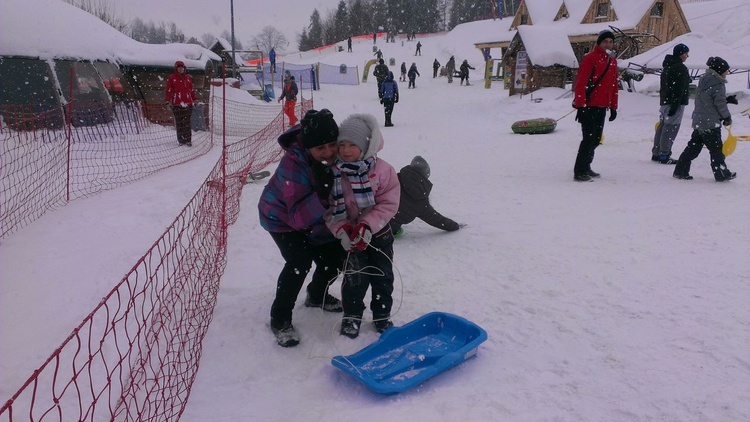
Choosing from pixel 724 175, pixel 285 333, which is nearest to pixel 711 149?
pixel 724 175

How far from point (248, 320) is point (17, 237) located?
3.05 m

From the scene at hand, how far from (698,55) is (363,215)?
1749 cm

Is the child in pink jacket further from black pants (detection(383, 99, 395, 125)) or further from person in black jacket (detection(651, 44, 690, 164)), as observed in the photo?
black pants (detection(383, 99, 395, 125))

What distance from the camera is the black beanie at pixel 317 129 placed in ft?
9.48

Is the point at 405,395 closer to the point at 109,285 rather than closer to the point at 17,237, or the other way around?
the point at 109,285

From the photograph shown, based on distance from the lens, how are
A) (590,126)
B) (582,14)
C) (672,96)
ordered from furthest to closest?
(582,14)
(672,96)
(590,126)

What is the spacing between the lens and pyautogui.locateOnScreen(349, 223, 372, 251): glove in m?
2.93

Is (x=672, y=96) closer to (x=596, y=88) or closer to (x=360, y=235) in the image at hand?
(x=596, y=88)

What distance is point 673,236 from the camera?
4.95m

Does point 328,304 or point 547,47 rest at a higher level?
point 547,47

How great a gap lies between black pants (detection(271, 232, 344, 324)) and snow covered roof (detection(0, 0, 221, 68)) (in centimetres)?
1028

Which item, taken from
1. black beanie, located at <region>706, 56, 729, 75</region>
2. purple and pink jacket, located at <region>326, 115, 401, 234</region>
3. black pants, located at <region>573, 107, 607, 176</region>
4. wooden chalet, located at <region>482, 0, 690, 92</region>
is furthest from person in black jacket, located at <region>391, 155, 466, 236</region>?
wooden chalet, located at <region>482, 0, 690, 92</region>

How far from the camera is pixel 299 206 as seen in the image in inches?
118

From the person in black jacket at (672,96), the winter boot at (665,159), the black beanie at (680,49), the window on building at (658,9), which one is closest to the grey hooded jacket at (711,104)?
the black beanie at (680,49)
